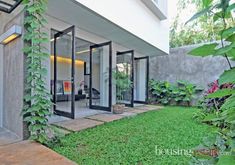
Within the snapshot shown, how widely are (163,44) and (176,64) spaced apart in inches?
79.3

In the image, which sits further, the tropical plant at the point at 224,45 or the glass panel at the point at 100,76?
the glass panel at the point at 100,76

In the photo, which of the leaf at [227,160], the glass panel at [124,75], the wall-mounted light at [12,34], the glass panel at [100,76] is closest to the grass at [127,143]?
the leaf at [227,160]

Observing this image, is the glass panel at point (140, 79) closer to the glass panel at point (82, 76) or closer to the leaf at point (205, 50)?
the glass panel at point (82, 76)

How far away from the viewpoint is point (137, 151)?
304 centimetres

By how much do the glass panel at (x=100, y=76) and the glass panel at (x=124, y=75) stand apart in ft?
1.65

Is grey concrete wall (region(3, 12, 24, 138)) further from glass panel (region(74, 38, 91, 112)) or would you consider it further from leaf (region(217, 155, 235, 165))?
leaf (region(217, 155, 235, 165))

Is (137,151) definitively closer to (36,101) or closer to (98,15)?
(36,101)

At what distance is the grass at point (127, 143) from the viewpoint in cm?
272

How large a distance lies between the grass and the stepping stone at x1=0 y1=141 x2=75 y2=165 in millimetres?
253

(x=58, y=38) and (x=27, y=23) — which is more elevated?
(x=58, y=38)

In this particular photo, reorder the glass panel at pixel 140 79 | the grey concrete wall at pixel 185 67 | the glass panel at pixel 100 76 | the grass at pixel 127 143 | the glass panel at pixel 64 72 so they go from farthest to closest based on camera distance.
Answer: the glass panel at pixel 140 79 → the grey concrete wall at pixel 185 67 → the glass panel at pixel 100 76 → the glass panel at pixel 64 72 → the grass at pixel 127 143

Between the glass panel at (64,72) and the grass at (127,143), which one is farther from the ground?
the glass panel at (64,72)

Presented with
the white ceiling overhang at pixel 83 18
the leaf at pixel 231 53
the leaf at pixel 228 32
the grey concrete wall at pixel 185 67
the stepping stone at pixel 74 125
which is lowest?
the stepping stone at pixel 74 125

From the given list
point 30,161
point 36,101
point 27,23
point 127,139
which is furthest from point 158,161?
point 27,23
